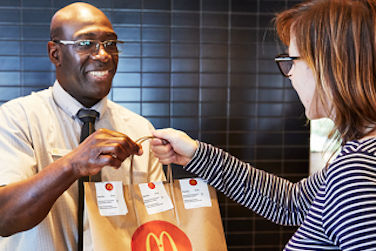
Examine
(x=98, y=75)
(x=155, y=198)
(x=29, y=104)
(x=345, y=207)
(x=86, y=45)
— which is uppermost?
(x=86, y=45)

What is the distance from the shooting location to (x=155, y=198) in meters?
1.19

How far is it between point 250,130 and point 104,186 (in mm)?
2030

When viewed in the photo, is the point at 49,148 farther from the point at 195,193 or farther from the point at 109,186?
the point at 195,193

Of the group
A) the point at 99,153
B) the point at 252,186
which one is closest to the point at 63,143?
the point at 99,153

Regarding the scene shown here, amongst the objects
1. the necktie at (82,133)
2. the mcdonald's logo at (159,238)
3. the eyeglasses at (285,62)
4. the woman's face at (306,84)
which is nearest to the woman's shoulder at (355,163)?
the woman's face at (306,84)

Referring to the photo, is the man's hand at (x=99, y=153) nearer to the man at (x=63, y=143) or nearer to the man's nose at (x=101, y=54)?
the man at (x=63, y=143)

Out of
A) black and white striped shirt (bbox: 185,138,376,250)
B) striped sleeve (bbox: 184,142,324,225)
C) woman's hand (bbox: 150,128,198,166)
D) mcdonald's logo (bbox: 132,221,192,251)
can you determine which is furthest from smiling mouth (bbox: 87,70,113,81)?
black and white striped shirt (bbox: 185,138,376,250)

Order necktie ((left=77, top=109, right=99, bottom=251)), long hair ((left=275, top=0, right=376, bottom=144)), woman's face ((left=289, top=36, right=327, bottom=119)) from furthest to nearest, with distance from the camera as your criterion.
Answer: necktie ((left=77, top=109, right=99, bottom=251))
woman's face ((left=289, top=36, right=327, bottom=119))
long hair ((left=275, top=0, right=376, bottom=144))

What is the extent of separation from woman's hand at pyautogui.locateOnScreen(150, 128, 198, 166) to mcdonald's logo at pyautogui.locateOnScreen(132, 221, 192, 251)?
202 millimetres

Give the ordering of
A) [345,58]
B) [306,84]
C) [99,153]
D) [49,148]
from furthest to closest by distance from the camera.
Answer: [49,148] → [99,153] → [306,84] → [345,58]

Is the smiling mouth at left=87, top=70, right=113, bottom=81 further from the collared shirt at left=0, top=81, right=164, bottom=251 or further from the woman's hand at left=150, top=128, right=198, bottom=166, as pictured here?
the woman's hand at left=150, top=128, right=198, bottom=166

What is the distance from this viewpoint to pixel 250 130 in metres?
3.04

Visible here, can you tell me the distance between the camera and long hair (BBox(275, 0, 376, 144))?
84cm

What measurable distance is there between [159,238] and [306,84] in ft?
1.92
